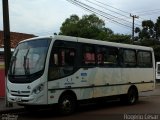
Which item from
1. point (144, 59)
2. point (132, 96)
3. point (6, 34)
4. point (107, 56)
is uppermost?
point (6, 34)

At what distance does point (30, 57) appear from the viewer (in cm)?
1467

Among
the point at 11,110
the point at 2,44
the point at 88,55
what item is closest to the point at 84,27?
the point at 2,44

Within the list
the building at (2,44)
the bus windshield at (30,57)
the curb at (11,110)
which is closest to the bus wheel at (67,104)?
the bus windshield at (30,57)

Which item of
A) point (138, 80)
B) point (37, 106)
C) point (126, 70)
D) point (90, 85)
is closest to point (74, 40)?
point (90, 85)

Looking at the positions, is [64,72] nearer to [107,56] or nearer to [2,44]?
[107,56]

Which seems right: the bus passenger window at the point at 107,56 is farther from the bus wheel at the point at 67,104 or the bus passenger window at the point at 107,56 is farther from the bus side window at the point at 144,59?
the bus wheel at the point at 67,104

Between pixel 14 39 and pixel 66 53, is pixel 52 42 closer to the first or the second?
pixel 66 53

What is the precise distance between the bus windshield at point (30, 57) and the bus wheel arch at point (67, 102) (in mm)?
1527

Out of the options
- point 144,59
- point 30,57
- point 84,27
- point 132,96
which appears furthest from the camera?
point 84,27

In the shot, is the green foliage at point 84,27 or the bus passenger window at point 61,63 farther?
the green foliage at point 84,27

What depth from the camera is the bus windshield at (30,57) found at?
1434cm

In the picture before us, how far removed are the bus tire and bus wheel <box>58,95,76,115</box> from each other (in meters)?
4.86

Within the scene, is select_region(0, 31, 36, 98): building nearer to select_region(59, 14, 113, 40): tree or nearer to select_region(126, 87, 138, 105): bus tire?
Answer: select_region(126, 87, 138, 105): bus tire

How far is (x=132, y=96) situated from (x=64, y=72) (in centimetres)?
601
